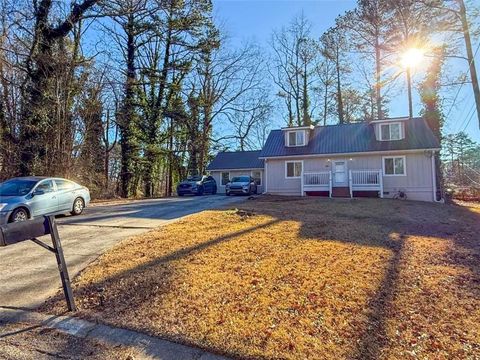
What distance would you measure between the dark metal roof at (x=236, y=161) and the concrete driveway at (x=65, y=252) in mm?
17493

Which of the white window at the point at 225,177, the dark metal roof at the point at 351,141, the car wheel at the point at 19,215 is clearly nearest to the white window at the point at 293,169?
the dark metal roof at the point at 351,141

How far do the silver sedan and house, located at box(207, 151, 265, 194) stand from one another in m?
17.3

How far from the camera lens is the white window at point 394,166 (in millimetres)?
19188

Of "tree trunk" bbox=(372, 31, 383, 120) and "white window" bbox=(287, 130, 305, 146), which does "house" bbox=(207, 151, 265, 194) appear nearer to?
"white window" bbox=(287, 130, 305, 146)

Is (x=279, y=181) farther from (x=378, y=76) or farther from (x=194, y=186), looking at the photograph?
(x=378, y=76)

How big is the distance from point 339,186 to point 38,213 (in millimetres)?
15801

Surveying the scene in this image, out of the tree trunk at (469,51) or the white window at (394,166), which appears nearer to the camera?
the tree trunk at (469,51)

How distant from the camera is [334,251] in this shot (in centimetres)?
641

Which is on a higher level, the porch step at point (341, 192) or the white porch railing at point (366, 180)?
the white porch railing at point (366, 180)

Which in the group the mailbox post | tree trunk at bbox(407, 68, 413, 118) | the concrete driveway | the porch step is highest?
tree trunk at bbox(407, 68, 413, 118)

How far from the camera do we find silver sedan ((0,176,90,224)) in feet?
29.8

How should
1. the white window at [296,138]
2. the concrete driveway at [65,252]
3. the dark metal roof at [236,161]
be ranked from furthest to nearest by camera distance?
the dark metal roof at [236,161] < the white window at [296,138] < the concrete driveway at [65,252]

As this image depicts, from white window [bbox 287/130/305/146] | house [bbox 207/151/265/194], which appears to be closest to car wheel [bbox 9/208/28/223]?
white window [bbox 287/130/305/146]

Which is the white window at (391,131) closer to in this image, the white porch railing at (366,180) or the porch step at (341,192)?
the white porch railing at (366,180)
